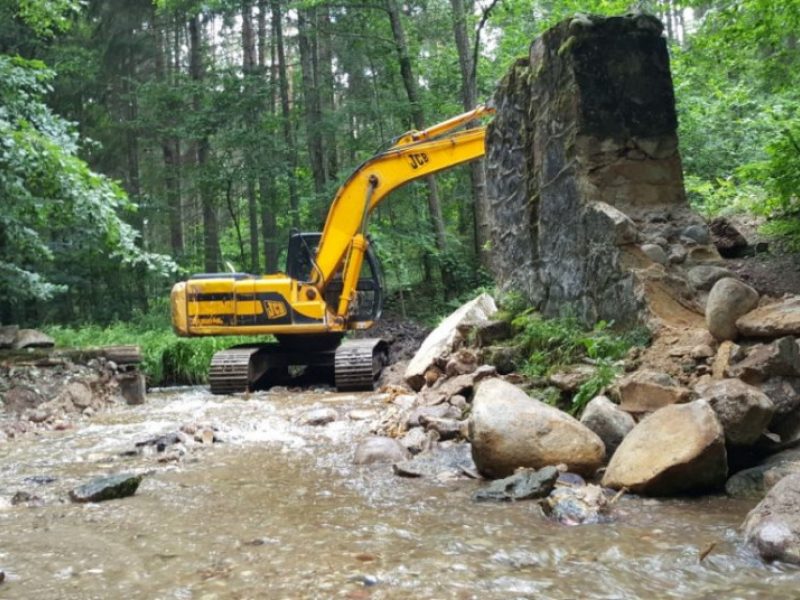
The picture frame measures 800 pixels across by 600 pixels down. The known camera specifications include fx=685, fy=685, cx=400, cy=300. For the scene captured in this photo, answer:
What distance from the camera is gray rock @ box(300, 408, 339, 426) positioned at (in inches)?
245

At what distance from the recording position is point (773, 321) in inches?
155

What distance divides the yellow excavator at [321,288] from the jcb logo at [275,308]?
14 millimetres

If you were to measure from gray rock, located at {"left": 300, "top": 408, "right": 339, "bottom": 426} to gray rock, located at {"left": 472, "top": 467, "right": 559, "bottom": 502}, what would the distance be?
9.29 feet

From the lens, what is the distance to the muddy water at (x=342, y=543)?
2373 mm

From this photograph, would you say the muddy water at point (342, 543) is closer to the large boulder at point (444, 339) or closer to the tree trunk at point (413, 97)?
the large boulder at point (444, 339)

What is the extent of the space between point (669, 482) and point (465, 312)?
446 cm

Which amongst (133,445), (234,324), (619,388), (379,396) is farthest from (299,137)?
(619,388)

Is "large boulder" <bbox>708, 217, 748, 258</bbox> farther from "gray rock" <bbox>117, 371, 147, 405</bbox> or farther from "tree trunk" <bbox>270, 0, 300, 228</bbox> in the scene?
"tree trunk" <bbox>270, 0, 300, 228</bbox>

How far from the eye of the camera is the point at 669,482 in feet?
10.9

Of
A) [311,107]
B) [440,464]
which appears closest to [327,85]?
[311,107]

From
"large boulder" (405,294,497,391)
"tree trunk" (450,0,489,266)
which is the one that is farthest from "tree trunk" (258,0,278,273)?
"large boulder" (405,294,497,391)

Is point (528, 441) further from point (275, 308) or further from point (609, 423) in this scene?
point (275, 308)

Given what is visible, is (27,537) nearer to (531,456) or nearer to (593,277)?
(531,456)

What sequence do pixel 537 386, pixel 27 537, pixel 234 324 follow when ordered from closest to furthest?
pixel 27 537 → pixel 537 386 → pixel 234 324
